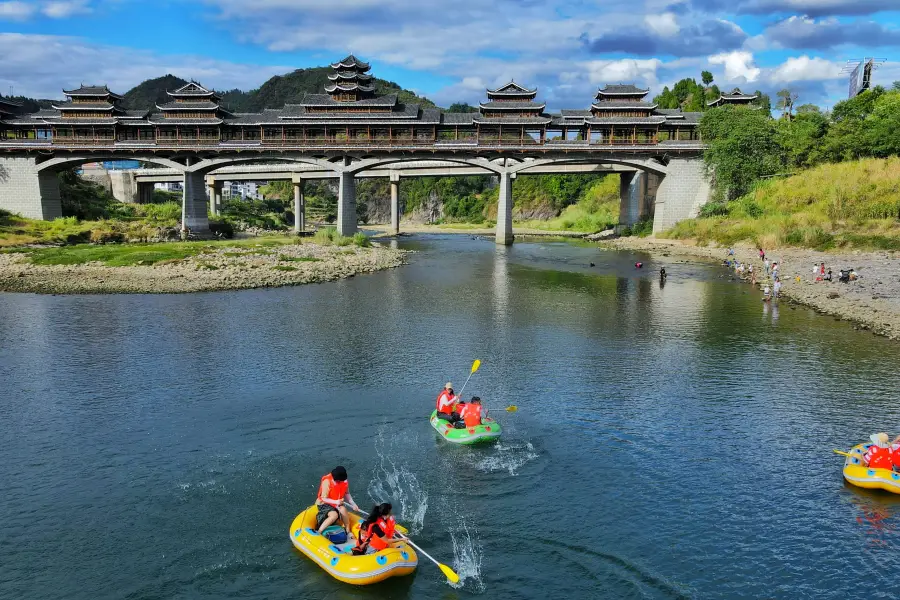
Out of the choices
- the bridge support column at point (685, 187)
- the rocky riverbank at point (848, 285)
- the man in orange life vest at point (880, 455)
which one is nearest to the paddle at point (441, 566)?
the man in orange life vest at point (880, 455)

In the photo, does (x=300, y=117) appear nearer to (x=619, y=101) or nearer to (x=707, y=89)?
(x=619, y=101)

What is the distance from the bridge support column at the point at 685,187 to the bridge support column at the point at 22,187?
2722 inches

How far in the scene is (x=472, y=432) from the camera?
17406 millimetres

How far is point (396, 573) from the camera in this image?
1185 cm

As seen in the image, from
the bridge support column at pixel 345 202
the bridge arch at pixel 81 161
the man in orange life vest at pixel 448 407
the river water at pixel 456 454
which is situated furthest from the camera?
the bridge support column at pixel 345 202

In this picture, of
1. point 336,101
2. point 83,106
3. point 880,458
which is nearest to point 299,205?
point 336,101

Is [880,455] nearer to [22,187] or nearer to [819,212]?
[819,212]

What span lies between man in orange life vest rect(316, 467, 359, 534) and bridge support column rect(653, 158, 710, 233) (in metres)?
67.0

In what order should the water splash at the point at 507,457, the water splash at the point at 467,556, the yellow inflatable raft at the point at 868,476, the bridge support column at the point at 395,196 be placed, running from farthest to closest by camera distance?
the bridge support column at the point at 395,196 < the water splash at the point at 507,457 < the yellow inflatable raft at the point at 868,476 < the water splash at the point at 467,556

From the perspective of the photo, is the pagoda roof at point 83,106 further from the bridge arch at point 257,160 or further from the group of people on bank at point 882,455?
the group of people on bank at point 882,455

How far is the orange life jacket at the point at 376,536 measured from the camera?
12.0 metres

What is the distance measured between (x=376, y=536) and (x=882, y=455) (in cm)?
1172

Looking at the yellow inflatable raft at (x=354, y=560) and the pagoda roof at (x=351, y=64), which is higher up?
the pagoda roof at (x=351, y=64)

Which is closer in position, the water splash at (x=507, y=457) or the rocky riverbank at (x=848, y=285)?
the water splash at (x=507, y=457)
